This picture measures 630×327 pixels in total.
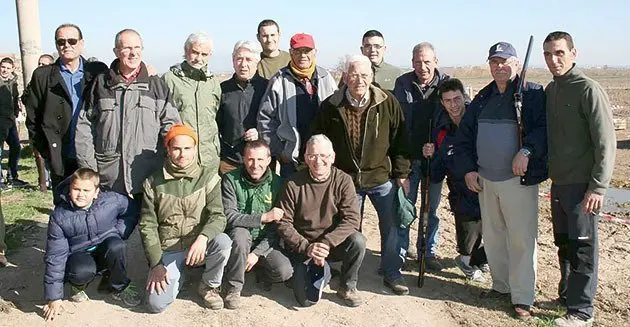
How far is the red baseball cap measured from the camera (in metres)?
5.21

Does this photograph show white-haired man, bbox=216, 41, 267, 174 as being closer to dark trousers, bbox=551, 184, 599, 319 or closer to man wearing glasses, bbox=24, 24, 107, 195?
man wearing glasses, bbox=24, 24, 107, 195

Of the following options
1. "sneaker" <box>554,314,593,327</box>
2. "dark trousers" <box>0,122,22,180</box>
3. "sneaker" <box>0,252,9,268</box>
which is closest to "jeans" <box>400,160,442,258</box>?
"sneaker" <box>554,314,593,327</box>

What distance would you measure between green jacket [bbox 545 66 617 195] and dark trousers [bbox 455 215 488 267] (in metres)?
1.09

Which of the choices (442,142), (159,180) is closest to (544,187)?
(442,142)

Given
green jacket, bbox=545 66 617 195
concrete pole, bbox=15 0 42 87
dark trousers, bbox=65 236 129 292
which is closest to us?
green jacket, bbox=545 66 617 195

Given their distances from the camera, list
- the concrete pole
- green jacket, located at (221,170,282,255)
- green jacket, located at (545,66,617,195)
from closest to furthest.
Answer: green jacket, located at (545,66,617,195) < green jacket, located at (221,170,282,255) < the concrete pole

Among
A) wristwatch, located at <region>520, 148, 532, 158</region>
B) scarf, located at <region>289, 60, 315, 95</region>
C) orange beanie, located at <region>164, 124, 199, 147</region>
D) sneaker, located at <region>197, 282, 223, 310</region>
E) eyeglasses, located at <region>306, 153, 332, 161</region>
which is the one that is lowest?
sneaker, located at <region>197, 282, 223, 310</region>

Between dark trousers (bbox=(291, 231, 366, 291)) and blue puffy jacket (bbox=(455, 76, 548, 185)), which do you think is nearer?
blue puffy jacket (bbox=(455, 76, 548, 185))

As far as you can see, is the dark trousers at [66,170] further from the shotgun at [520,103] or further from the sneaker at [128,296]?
the shotgun at [520,103]

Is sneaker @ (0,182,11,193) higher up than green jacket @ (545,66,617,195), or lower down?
lower down

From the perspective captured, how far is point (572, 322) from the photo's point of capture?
4594 mm

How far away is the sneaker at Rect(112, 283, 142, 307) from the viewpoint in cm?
498

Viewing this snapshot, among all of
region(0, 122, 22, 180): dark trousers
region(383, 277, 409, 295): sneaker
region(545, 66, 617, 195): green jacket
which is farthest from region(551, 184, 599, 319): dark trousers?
region(0, 122, 22, 180): dark trousers


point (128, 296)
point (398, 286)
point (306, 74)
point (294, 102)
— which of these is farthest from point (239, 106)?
point (398, 286)
